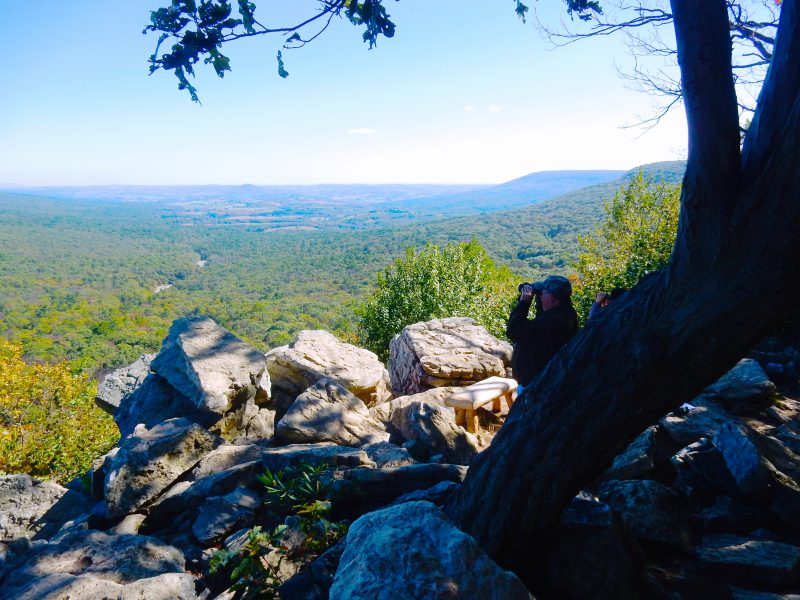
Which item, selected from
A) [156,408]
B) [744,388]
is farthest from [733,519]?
[156,408]

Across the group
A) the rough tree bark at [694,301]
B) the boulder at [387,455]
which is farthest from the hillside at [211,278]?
the rough tree bark at [694,301]

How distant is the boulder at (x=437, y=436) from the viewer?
4906 millimetres

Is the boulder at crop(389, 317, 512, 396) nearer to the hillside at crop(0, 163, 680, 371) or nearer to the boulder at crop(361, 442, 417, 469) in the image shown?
the boulder at crop(361, 442, 417, 469)

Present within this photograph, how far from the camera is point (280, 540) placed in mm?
3096

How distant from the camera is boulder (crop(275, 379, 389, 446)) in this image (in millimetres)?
5324

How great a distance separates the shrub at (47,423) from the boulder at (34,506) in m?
8.97

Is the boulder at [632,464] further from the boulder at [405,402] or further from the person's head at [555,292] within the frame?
the boulder at [405,402]

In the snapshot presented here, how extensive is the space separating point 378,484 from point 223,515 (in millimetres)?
1258

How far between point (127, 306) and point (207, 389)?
10166cm

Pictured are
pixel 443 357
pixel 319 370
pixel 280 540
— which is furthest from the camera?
pixel 443 357

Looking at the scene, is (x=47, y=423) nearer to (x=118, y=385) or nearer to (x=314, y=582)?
(x=118, y=385)

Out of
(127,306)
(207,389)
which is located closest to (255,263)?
(127,306)

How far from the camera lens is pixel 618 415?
6.99 ft

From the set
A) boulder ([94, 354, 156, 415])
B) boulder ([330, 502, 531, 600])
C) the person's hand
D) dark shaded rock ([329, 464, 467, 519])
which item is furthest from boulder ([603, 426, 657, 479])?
boulder ([94, 354, 156, 415])
